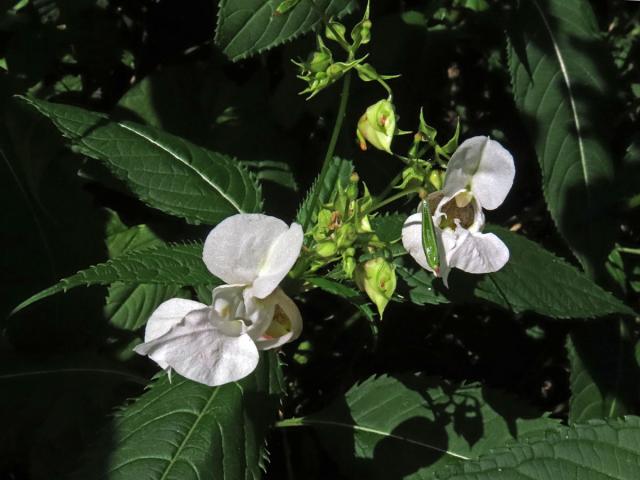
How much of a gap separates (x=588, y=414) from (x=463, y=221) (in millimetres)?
961

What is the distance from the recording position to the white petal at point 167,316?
4.17 feet

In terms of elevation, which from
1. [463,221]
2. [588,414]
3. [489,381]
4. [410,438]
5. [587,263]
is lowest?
[489,381]

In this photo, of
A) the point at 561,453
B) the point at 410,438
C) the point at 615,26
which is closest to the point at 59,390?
the point at 410,438

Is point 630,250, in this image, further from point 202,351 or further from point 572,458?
point 202,351

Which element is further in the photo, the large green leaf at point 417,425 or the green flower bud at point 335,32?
the large green leaf at point 417,425

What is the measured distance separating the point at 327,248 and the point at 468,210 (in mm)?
300

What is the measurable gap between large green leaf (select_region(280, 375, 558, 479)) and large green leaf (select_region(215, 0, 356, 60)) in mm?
793

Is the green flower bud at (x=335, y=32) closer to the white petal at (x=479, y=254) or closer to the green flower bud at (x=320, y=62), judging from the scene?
the green flower bud at (x=320, y=62)

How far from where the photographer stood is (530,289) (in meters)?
1.73

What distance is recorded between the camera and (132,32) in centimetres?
251

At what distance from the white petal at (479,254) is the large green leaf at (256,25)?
2.09 feet

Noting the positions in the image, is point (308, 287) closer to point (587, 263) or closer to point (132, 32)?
Result: point (587, 263)

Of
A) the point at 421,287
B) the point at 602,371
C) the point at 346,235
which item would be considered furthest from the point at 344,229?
the point at 602,371

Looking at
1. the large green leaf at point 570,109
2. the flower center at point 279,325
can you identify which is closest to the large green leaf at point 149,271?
the flower center at point 279,325
